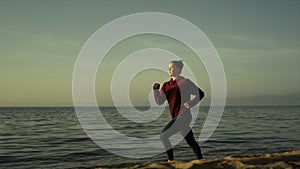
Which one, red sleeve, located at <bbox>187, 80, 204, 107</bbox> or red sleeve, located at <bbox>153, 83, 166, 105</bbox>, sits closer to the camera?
red sleeve, located at <bbox>187, 80, 204, 107</bbox>

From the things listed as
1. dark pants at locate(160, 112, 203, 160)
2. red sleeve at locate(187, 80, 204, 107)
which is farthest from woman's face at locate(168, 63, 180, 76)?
dark pants at locate(160, 112, 203, 160)

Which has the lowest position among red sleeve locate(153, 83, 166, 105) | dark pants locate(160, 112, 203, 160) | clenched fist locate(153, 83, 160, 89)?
dark pants locate(160, 112, 203, 160)

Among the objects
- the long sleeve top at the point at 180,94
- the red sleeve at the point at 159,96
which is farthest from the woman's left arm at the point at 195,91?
the red sleeve at the point at 159,96

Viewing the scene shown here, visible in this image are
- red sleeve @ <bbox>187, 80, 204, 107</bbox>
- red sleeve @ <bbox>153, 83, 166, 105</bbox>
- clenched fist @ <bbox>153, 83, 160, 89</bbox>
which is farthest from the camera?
clenched fist @ <bbox>153, 83, 160, 89</bbox>

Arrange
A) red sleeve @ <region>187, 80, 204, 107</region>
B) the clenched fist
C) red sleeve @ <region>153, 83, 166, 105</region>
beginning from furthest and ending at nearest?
the clenched fist
red sleeve @ <region>153, 83, 166, 105</region>
red sleeve @ <region>187, 80, 204, 107</region>

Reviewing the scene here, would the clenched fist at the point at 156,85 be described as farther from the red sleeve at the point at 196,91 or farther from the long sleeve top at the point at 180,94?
the red sleeve at the point at 196,91

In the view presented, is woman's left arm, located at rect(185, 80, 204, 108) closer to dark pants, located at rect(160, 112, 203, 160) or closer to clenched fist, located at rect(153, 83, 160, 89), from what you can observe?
dark pants, located at rect(160, 112, 203, 160)

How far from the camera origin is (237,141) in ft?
58.3

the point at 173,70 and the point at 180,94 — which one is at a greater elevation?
the point at 173,70

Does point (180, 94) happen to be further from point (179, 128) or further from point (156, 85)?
point (179, 128)

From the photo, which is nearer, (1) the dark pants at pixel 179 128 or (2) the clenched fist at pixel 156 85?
(1) the dark pants at pixel 179 128

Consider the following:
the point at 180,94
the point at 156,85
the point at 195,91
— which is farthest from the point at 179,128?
Result: the point at 156,85

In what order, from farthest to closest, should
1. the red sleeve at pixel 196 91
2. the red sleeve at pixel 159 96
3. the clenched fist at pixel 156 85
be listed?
the clenched fist at pixel 156 85 < the red sleeve at pixel 159 96 < the red sleeve at pixel 196 91

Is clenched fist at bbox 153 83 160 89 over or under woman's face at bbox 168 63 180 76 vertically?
under
